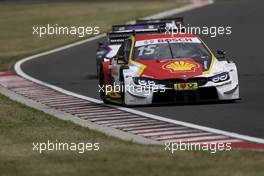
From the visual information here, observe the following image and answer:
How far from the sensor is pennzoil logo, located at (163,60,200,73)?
17078mm

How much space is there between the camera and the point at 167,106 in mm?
17266

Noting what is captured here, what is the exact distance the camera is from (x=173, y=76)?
16859 mm

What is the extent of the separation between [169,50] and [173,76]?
4.64ft

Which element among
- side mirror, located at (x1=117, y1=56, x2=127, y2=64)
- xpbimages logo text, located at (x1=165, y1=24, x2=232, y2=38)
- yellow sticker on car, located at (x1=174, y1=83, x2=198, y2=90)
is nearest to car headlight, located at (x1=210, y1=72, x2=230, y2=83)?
yellow sticker on car, located at (x1=174, y1=83, x2=198, y2=90)

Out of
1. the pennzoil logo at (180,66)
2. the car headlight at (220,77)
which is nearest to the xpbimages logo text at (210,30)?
the pennzoil logo at (180,66)

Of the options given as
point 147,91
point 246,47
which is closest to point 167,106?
point 147,91

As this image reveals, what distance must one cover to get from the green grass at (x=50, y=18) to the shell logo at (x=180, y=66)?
494 inches

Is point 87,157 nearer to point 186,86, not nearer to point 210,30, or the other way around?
point 186,86

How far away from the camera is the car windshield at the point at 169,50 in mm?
17953

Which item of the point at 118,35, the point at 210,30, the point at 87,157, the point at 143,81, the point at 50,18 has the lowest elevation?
the point at 50,18

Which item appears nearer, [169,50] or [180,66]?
[180,66]

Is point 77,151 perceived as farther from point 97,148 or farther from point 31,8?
point 31,8

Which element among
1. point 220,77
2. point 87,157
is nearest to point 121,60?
point 220,77

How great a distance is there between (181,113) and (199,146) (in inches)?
159
